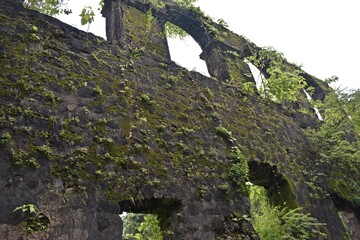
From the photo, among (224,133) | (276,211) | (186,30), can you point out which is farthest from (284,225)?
(186,30)

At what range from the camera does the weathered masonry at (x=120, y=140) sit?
3.42 metres

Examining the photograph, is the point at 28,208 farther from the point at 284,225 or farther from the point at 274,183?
the point at 274,183

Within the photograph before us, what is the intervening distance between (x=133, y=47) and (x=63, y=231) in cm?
341

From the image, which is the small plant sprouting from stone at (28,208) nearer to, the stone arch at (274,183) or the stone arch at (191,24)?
the stone arch at (274,183)

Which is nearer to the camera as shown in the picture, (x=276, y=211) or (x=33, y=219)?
(x=33, y=219)

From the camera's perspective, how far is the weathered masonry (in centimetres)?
342

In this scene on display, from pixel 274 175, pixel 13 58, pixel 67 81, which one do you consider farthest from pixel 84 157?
pixel 274 175

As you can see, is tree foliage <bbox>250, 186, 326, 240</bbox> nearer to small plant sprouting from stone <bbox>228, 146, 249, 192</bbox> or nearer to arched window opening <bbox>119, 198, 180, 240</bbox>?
small plant sprouting from stone <bbox>228, 146, 249, 192</bbox>

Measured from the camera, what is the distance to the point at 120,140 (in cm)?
427

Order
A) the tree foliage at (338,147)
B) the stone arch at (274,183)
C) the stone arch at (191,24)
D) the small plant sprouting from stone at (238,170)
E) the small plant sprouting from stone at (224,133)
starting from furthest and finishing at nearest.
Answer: the stone arch at (191,24)
the tree foliage at (338,147)
the stone arch at (274,183)
the small plant sprouting from stone at (224,133)
the small plant sprouting from stone at (238,170)

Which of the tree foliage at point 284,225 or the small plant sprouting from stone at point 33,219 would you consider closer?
the small plant sprouting from stone at point 33,219

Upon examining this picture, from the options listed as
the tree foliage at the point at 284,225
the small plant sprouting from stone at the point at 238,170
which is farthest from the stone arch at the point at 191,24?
the tree foliage at the point at 284,225

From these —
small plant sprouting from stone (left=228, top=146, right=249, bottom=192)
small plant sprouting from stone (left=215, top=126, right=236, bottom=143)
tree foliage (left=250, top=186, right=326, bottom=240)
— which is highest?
small plant sprouting from stone (left=215, top=126, right=236, bottom=143)

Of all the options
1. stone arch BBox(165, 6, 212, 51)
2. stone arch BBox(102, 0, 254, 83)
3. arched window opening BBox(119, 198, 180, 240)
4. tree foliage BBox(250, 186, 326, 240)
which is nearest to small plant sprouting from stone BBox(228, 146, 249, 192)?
tree foliage BBox(250, 186, 326, 240)
